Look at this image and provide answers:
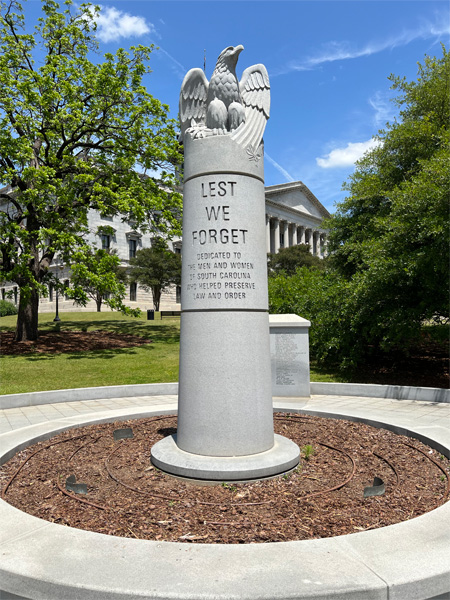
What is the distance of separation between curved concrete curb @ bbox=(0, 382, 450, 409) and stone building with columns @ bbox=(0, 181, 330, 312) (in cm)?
3927

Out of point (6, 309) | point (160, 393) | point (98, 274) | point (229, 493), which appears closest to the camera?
point (229, 493)

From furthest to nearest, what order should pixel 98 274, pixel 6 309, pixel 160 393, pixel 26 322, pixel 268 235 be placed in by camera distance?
pixel 268 235 → pixel 6 309 → pixel 26 322 → pixel 98 274 → pixel 160 393

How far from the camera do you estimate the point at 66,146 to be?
2227cm

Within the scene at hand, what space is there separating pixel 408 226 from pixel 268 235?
2605 inches

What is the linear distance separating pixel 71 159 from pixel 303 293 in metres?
11.4

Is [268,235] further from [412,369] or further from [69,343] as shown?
[412,369]

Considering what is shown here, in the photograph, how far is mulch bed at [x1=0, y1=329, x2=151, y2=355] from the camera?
19078mm

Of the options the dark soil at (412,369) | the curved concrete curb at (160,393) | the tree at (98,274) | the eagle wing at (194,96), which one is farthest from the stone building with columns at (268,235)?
the eagle wing at (194,96)

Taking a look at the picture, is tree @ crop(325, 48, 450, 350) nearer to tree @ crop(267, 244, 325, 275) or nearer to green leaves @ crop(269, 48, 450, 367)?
green leaves @ crop(269, 48, 450, 367)

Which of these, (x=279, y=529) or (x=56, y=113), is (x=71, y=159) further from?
(x=279, y=529)

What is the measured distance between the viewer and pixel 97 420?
7.61 m

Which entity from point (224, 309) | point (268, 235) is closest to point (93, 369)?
point (224, 309)

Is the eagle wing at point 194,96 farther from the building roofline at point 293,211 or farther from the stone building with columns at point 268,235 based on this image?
the building roofline at point 293,211

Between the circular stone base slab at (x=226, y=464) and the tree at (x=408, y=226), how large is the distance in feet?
23.2
